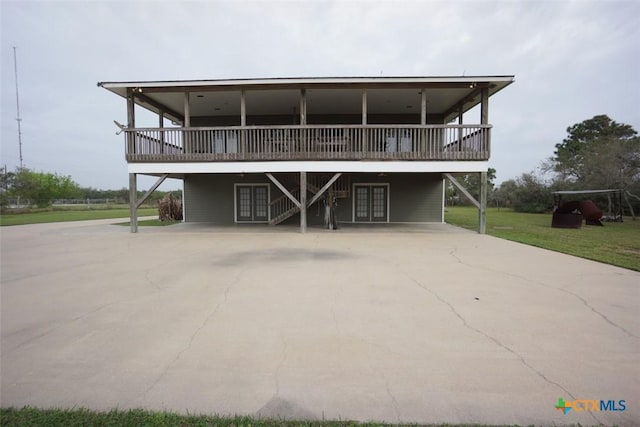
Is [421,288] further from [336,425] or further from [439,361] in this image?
[336,425]

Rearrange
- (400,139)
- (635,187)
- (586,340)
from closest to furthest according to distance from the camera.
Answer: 1. (586,340)
2. (400,139)
3. (635,187)

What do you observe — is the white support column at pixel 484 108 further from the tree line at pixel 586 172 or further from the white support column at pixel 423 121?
the tree line at pixel 586 172

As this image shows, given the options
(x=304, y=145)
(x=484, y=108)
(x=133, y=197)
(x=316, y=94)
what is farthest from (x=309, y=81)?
(x=133, y=197)

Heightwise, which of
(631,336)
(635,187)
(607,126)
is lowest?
(631,336)

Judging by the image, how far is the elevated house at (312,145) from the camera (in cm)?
1114

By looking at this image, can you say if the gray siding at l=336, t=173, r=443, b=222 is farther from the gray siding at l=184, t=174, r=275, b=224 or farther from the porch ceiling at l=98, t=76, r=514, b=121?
the gray siding at l=184, t=174, r=275, b=224

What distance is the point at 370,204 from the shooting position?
1576 centimetres

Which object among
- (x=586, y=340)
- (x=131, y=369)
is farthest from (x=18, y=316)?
(x=586, y=340)

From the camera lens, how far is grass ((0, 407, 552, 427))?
196 centimetres

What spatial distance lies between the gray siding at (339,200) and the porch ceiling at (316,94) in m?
3.19

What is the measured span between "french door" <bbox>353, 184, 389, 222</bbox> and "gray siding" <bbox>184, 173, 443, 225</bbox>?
28 cm

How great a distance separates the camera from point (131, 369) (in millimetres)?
2619

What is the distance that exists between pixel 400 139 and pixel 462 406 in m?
12.4
